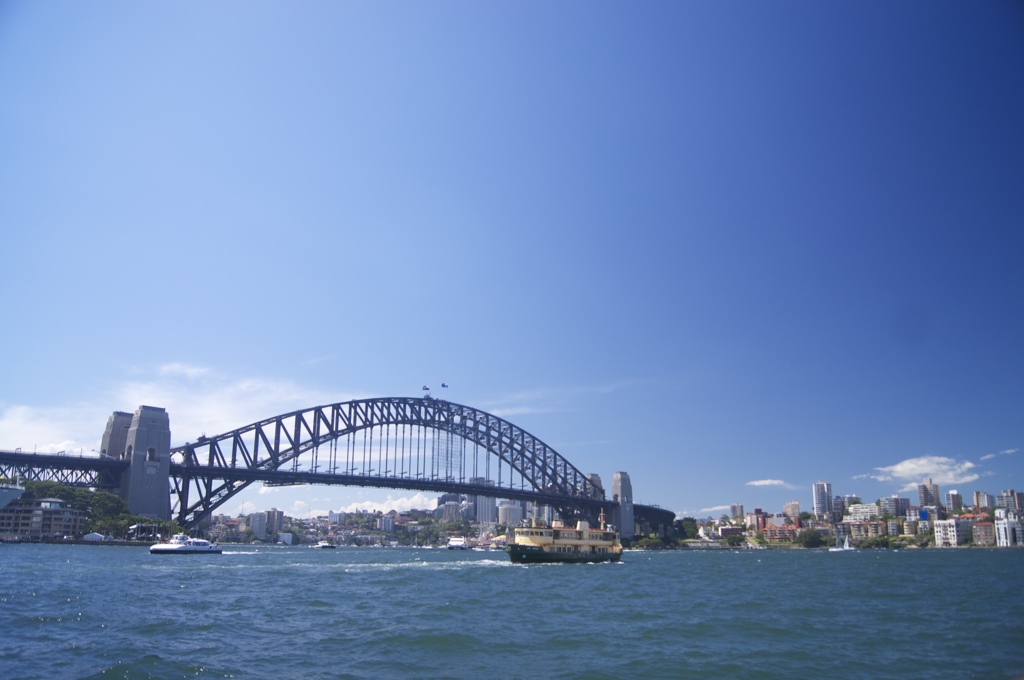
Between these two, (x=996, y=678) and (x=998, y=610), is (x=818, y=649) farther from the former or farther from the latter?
(x=998, y=610)

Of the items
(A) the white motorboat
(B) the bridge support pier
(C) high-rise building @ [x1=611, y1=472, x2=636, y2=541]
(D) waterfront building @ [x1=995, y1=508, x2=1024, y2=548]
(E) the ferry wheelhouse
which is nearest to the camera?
(E) the ferry wheelhouse

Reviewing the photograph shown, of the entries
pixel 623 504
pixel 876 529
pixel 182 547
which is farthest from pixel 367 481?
pixel 876 529

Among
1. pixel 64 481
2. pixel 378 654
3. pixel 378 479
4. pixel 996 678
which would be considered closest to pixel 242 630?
pixel 378 654

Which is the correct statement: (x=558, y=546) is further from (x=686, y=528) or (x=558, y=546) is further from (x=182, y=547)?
(x=686, y=528)

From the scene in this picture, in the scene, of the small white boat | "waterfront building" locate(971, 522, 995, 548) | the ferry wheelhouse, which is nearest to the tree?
"waterfront building" locate(971, 522, 995, 548)

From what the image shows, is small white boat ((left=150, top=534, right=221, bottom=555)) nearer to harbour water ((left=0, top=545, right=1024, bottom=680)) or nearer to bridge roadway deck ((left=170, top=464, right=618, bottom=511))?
bridge roadway deck ((left=170, top=464, right=618, bottom=511))

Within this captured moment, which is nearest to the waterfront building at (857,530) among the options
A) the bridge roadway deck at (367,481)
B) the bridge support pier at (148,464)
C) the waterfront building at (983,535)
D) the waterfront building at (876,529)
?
the waterfront building at (876,529)
